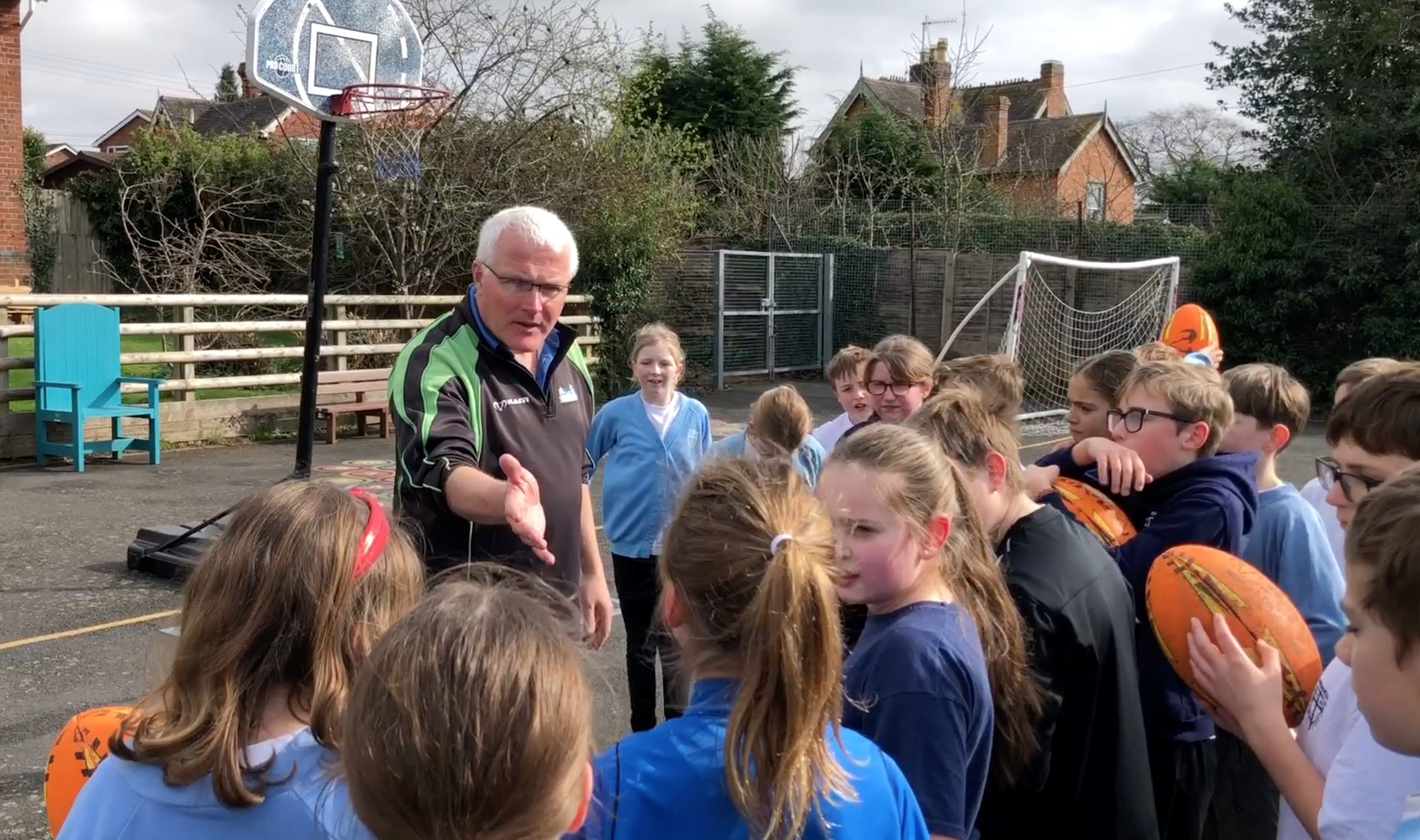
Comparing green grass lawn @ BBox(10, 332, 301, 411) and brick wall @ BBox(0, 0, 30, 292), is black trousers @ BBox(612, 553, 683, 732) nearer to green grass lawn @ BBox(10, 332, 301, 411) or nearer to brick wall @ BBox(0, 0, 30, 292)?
green grass lawn @ BBox(10, 332, 301, 411)

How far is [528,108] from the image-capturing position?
52.0 ft

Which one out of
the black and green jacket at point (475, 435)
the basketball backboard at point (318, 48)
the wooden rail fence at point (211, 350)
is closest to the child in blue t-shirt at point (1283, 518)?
the black and green jacket at point (475, 435)

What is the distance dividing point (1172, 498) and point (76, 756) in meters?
2.73

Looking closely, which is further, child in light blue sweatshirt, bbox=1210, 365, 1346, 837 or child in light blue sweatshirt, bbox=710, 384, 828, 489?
child in light blue sweatshirt, bbox=710, 384, 828, 489

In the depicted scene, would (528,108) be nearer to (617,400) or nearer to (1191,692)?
(617,400)

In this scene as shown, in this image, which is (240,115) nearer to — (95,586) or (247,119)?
(247,119)

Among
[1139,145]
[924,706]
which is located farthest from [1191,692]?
[1139,145]

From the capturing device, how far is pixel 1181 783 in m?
2.86

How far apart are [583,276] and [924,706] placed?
15.1 metres

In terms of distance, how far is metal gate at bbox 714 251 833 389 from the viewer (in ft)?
61.3

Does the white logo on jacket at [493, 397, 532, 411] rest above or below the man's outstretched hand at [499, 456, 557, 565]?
above

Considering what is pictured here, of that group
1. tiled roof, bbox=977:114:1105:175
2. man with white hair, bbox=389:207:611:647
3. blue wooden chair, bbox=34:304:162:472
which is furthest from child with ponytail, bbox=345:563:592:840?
tiled roof, bbox=977:114:1105:175

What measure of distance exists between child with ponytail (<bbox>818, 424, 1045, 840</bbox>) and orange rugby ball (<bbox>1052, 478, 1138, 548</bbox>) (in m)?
0.92

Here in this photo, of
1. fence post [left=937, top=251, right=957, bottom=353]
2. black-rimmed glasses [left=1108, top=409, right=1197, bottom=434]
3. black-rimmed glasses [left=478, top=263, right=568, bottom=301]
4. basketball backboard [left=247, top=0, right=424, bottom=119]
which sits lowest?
black-rimmed glasses [left=1108, top=409, right=1197, bottom=434]
